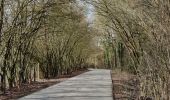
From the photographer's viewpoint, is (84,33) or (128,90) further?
(84,33)

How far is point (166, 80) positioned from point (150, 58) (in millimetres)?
743

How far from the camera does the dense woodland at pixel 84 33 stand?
8820mm

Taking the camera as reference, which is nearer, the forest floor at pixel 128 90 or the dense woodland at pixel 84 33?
the dense woodland at pixel 84 33

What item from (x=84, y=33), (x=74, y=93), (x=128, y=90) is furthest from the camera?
(x=84, y=33)

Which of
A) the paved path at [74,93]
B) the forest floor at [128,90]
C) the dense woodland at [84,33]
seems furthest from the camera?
the forest floor at [128,90]

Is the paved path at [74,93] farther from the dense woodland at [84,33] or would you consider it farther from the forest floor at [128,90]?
the dense woodland at [84,33]

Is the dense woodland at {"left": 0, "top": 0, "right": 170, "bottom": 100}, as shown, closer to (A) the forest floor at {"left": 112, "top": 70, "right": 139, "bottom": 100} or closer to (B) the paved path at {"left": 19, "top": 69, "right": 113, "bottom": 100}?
(A) the forest floor at {"left": 112, "top": 70, "right": 139, "bottom": 100}

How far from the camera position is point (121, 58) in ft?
141

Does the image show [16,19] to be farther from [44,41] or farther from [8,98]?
[44,41]

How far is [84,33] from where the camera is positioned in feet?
149

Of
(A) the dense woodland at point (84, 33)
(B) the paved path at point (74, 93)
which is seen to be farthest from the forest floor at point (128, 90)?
(A) the dense woodland at point (84, 33)

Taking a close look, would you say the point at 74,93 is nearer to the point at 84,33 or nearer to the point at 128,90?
the point at 128,90

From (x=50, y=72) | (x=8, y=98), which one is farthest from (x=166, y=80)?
(x=50, y=72)

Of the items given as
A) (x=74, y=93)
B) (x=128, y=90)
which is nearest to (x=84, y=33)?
(x=128, y=90)
